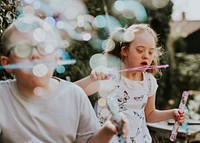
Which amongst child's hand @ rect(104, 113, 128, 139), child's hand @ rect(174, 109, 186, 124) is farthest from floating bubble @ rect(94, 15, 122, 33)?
child's hand @ rect(104, 113, 128, 139)

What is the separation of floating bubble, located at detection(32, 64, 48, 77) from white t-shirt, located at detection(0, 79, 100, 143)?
0.10 metres

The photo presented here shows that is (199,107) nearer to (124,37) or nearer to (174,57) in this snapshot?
(174,57)

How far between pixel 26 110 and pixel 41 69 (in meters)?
0.15

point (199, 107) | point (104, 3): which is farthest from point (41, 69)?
point (199, 107)

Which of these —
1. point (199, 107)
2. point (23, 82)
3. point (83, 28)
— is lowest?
point (199, 107)

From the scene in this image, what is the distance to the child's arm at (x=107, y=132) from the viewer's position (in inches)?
58.1

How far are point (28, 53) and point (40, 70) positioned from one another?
0.07 metres

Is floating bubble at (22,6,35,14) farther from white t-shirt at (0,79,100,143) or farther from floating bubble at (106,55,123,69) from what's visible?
white t-shirt at (0,79,100,143)

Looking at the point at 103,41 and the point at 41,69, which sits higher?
the point at 41,69

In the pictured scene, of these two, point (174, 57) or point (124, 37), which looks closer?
point (124, 37)

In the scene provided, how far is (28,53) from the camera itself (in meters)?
1.56

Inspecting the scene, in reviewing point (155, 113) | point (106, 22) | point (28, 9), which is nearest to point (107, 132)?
point (155, 113)

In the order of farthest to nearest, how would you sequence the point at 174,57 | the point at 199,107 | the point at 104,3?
the point at 174,57, the point at 199,107, the point at 104,3

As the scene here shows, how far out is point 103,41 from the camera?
4.35m
